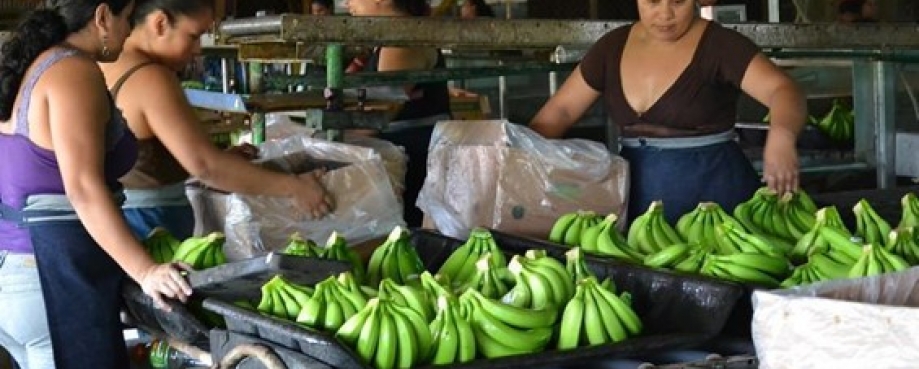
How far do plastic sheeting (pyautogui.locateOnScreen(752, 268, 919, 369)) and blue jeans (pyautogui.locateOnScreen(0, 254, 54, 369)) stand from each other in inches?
74.4

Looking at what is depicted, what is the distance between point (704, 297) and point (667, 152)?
1.34 metres

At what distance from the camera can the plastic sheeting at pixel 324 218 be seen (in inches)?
130

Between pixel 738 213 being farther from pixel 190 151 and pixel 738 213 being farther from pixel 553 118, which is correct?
pixel 190 151

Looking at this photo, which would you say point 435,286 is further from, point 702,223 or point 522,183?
point 522,183

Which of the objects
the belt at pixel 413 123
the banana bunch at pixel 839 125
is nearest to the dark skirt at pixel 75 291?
the belt at pixel 413 123

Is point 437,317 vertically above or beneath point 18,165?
beneath

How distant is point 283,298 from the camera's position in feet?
7.84

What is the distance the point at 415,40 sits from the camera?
11.3 feet

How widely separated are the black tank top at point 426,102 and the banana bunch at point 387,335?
9.90ft

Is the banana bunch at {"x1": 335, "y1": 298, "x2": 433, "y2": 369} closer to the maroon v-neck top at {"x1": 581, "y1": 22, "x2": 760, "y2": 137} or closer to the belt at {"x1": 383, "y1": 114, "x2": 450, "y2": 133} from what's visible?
the maroon v-neck top at {"x1": 581, "y1": 22, "x2": 760, "y2": 137}

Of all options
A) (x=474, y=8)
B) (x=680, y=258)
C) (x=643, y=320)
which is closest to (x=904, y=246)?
(x=680, y=258)

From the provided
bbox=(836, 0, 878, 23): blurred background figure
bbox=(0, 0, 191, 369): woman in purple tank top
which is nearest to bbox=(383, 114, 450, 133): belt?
bbox=(0, 0, 191, 369): woman in purple tank top

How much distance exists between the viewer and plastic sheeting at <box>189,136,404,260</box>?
10.8ft

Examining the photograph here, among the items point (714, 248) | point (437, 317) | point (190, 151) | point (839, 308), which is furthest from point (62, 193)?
point (839, 308)
